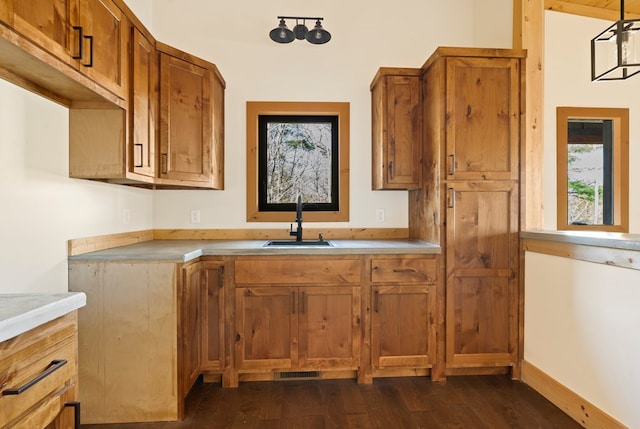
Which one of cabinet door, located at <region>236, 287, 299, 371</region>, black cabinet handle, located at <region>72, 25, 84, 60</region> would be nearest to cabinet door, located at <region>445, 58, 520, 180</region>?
cabinet door, located at <region>236, 287, 299, 371</region>

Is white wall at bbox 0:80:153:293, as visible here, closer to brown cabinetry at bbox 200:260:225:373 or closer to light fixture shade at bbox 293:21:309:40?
brown cabinetry at bbox 200:260:225:373

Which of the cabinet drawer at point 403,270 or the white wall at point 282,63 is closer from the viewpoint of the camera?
the cabinet drawer at point 403,270

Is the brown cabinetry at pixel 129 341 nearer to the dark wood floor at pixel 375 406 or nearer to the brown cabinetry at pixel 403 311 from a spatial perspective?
the dark wood floor at pixel 375 406

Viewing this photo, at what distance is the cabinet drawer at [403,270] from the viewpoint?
7.64 feet

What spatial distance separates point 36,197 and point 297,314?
1591mm

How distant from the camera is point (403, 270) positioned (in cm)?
234

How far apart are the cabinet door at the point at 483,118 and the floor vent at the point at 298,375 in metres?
1.69

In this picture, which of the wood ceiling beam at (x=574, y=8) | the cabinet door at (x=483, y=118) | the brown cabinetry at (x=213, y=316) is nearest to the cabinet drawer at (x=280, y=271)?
the brown cabinetry at (x=213, y=316)

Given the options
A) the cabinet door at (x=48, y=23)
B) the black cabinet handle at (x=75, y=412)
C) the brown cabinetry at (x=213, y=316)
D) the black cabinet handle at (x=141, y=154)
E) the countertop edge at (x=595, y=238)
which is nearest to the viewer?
the black cabinet handle at (x=75, y=412)

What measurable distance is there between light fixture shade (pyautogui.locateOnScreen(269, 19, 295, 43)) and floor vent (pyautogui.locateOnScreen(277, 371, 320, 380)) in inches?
103

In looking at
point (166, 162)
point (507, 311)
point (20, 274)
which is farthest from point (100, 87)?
Answer: point (507, 311)

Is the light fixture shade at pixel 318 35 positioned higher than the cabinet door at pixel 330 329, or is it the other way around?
the light fixture shade at pixel 318 35

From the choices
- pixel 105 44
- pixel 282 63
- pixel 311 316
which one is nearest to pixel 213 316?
pixel 311 316

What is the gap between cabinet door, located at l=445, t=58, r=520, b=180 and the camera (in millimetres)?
2338
